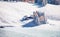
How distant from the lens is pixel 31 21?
100cm

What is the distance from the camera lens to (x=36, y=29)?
968 mm

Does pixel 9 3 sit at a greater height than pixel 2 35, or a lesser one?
greater

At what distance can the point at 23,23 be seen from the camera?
98 cm

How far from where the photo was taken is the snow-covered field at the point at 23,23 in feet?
3.04

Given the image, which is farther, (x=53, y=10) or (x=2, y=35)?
(x=53, y=10)

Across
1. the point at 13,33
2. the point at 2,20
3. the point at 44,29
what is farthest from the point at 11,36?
the point at 44,29

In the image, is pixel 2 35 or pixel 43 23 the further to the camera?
pixel 43 23

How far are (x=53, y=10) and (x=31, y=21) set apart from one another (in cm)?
21

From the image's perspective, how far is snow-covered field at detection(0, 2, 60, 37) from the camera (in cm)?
93

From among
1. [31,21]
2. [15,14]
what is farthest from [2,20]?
[31,21]

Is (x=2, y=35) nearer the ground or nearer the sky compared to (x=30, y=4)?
nearer the ground

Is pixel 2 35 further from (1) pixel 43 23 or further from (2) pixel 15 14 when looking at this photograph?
(1) pixel 43 23

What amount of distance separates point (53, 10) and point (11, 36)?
15.5 inches

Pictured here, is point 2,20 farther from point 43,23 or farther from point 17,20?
point 43,23
